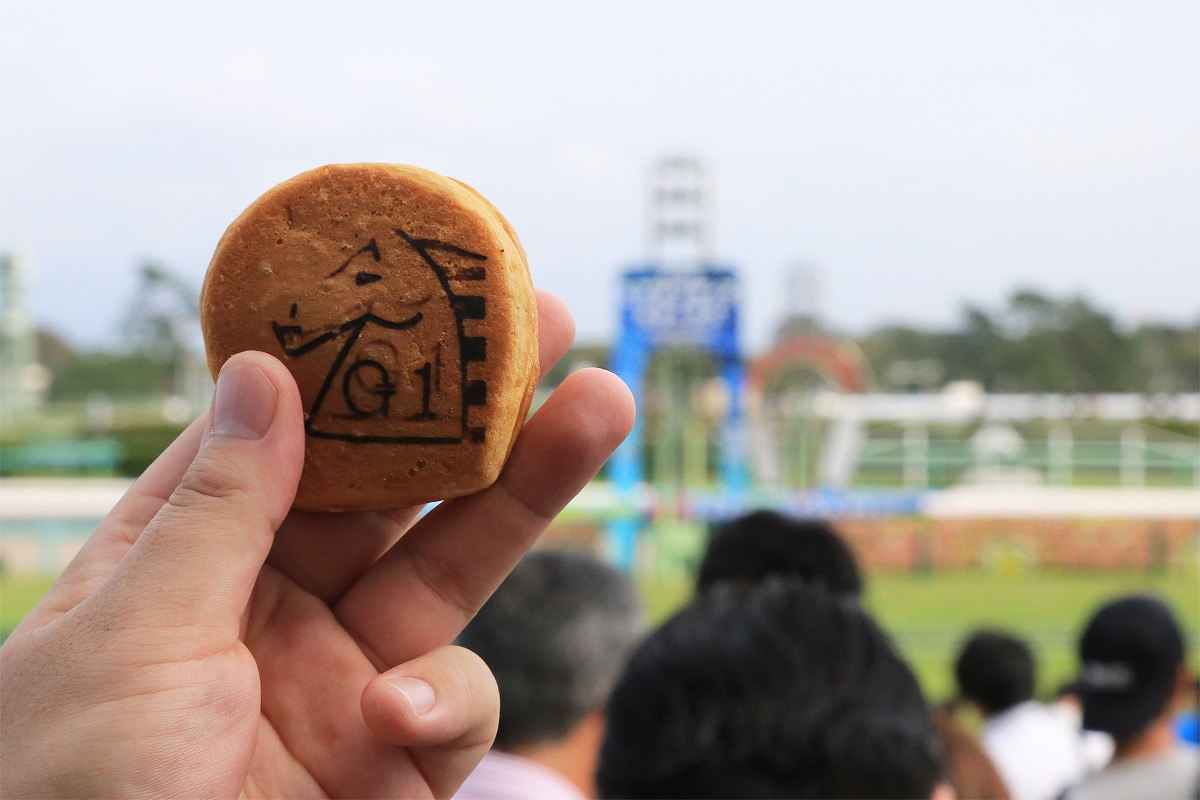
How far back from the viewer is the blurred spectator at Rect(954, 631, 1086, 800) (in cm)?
375

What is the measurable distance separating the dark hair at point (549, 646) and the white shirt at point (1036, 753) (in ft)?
6.92

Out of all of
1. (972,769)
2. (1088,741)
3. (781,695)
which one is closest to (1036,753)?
(1088,741)

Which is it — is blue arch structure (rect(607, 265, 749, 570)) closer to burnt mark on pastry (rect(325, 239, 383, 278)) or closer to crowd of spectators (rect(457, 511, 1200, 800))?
crowd of spectators (rect(457, 511, 1200, 800))

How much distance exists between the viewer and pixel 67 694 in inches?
43.4

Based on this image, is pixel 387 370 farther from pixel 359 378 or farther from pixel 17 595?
pixel 17 595

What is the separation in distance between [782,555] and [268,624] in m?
1.60

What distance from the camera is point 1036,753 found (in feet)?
12.4

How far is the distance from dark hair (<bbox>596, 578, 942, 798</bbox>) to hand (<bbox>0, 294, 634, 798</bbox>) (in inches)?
8.9

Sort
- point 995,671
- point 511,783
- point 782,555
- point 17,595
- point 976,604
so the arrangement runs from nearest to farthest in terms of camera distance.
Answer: point 511,783 → point 782,555 → point 995,671 → point 976,604 → point 17,595

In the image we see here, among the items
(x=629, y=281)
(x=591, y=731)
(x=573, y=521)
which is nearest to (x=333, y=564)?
(x=591, y=731)

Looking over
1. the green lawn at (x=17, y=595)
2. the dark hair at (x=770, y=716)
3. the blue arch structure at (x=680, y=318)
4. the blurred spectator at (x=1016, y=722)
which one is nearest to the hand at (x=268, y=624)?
the dark hair at (x=770, y=716)

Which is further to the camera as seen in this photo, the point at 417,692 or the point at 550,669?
the point at 550,669

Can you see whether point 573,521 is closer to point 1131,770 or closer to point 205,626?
point 1131,770

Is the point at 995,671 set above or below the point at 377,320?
below
